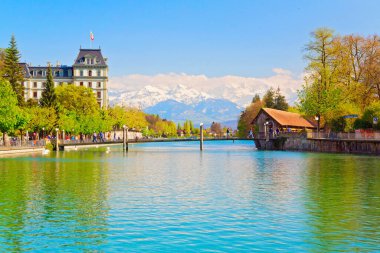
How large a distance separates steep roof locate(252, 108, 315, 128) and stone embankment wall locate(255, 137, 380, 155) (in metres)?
5.12

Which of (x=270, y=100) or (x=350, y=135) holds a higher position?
(x=270, y=100)

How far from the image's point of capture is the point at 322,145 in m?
87.6

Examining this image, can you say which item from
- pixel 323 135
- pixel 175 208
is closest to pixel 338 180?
pixel 175 208

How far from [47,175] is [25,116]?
47431mm

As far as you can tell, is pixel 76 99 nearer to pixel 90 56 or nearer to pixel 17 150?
pixel 17 150

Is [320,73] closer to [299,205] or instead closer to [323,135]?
[323,135]

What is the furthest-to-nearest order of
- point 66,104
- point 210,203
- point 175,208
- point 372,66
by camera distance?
point 66,104 → point 372,66 → point 210,203 → point 175,208

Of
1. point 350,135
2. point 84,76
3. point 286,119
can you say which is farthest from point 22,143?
point 84,76

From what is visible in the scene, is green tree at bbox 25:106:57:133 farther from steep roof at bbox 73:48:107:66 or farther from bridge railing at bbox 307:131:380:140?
steep roof at bbox 73:48:107:66

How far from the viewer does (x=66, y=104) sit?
129750 mm

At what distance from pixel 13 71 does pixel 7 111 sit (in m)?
28.8

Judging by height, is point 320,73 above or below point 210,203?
above

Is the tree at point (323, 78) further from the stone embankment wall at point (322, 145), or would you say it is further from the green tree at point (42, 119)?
the green tree at point (42, 119)

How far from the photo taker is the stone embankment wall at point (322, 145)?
247ft
